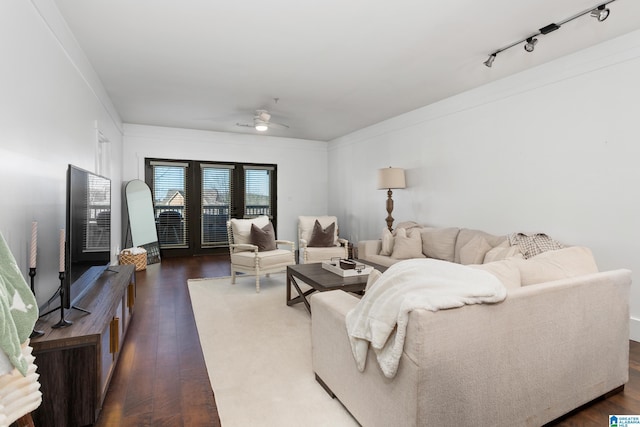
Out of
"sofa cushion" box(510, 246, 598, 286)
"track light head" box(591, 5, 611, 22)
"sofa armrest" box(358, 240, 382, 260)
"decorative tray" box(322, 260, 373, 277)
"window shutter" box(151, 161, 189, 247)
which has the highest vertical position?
"track light head" box(591, 5, 611, 22)

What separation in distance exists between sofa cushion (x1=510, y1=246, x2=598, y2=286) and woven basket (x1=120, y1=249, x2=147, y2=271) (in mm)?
5471

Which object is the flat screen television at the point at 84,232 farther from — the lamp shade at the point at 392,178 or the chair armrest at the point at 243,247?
the lamp shade at the point at 392,178

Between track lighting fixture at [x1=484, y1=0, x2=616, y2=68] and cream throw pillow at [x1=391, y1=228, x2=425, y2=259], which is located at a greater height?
track lighting fixture at [x1=484, y1=0, x2=616, y2=68]

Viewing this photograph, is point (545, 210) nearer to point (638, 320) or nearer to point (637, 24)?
point (638, 320)

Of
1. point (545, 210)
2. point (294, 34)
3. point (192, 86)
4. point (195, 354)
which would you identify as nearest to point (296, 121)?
point (192, 86)

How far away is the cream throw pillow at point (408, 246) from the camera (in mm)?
4430

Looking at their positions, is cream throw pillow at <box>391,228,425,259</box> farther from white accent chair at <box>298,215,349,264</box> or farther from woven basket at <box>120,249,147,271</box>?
woven basket at <box>120,249,147,271</box>

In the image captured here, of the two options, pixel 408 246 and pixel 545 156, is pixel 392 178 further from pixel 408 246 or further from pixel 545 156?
pixel 545 156

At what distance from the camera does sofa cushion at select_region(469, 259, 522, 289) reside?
1615mm

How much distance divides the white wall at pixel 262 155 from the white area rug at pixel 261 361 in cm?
360

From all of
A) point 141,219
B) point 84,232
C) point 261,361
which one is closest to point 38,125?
point 84,232

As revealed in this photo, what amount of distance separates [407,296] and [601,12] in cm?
284

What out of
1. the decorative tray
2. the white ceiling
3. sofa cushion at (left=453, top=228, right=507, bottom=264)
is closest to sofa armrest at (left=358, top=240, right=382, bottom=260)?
sofa cushion at (left=453, top=228, right=507, bottom=264)

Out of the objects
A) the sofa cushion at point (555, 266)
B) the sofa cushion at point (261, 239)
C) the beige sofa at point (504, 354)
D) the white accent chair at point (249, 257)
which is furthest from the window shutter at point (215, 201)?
the sofa cushion at point (555, 266)
